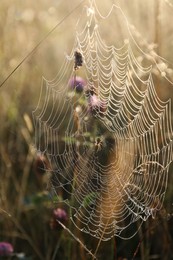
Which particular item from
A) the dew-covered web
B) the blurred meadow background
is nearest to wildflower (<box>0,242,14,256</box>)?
the blurred meadow background

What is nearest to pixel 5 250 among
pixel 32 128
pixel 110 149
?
pixel 110 149

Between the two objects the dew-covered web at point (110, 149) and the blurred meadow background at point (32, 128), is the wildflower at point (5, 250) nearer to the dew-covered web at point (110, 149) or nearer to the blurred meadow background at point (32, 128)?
the blurred meadow background at point (32, 128)

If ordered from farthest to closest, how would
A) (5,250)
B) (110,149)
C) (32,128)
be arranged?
(32,128) < (110,149) < (5,250)

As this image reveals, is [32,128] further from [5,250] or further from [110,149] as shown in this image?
[5,250]

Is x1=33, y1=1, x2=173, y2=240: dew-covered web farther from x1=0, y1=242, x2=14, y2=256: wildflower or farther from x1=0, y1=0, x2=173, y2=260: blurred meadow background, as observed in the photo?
x1=0, y1=242, x2=14, y2=256: wildflower

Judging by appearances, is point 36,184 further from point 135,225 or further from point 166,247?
point 166,247

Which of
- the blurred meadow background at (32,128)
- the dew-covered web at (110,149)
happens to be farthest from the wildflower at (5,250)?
the dew-covered web at (110,149)

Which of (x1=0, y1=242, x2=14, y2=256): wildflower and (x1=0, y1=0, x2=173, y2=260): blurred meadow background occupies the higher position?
(x1=0, y1=0, x2=173, y2=260): blurred meadow background

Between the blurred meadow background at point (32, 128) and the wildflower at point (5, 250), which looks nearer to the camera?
the wildflower at point (5, 250)
